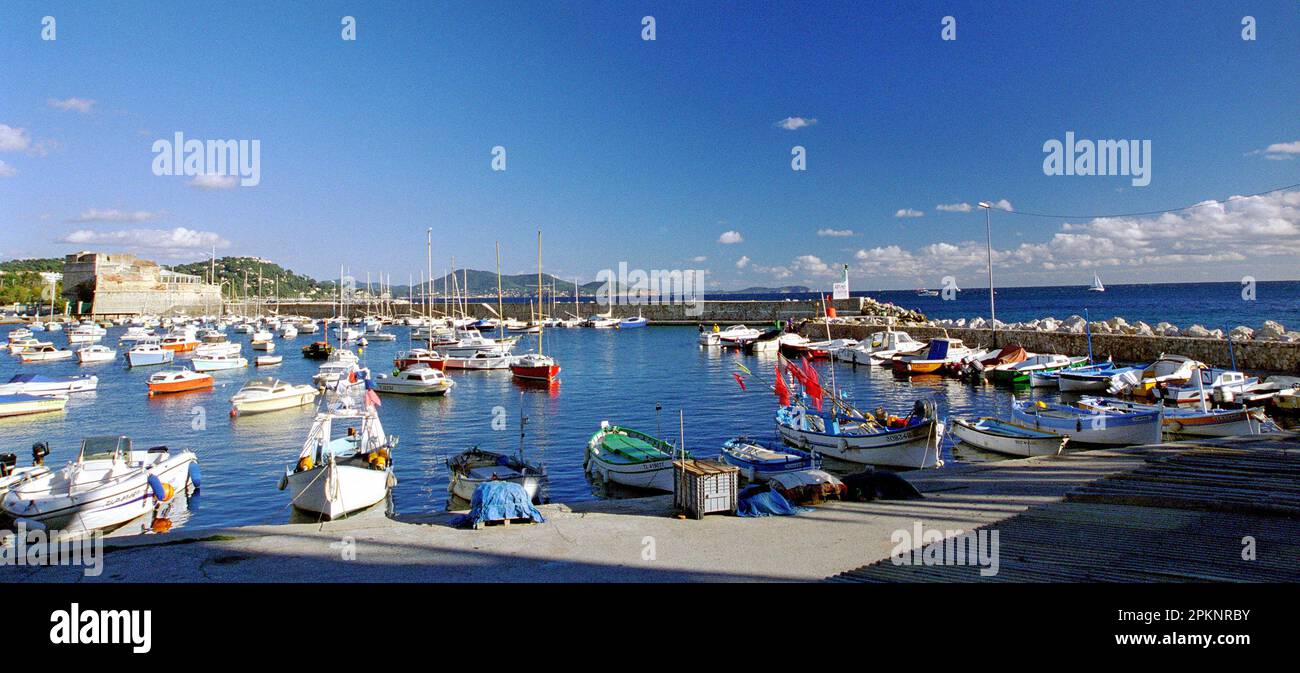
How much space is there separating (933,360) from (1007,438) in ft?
83.6

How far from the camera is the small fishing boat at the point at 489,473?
58.0 ft

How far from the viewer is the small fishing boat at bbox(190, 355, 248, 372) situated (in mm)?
50938

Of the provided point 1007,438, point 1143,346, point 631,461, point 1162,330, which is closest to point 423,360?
point 631,461

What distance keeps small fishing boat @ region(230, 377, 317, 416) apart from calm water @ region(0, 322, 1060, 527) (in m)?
0.49

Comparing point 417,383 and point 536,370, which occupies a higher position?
point 536,370

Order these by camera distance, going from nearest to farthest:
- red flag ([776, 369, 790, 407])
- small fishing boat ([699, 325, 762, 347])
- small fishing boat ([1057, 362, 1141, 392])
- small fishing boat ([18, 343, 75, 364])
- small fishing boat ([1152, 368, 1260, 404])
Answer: red flag ([776, 369, 790, 407]), small fishing boat ([1152, 368, 1260, 404]), small fishing boat ([1057, 362, 1141, 392]), small fishing boat ([18, 343, 75, 364]), small fishing boat ([699, 325, 762, 347])

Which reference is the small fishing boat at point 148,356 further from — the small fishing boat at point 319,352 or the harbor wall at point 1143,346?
the harbor wall at point 1143,346

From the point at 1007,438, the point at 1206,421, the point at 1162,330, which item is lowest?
the point at 1007,438

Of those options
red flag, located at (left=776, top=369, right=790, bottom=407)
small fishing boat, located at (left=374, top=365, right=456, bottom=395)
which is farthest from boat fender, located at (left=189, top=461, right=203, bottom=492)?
small fishing boat, located at (left=374, top=365, right=456, bottom=395)

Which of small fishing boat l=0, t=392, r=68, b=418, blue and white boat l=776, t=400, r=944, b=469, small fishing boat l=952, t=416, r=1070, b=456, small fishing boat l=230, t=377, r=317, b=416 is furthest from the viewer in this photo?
small fishing boat l=230, t=377, r=317, b=416

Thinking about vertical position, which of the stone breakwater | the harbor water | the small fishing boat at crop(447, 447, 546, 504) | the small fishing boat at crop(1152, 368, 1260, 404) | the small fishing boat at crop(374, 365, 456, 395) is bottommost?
Answer: the harbor water

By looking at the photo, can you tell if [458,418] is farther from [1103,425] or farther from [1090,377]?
[1090,377]

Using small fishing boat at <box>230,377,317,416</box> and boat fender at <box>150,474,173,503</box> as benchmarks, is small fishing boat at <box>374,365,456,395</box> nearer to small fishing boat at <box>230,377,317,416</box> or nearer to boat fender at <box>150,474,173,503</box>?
small fishing boat at <box>230,377,317,416</box>

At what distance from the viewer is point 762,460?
19.2 m
